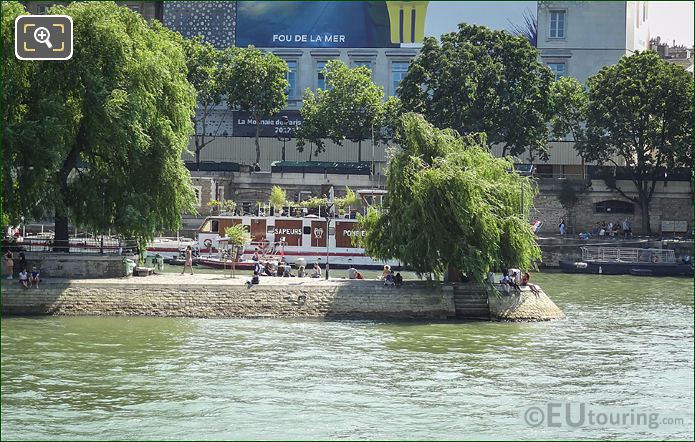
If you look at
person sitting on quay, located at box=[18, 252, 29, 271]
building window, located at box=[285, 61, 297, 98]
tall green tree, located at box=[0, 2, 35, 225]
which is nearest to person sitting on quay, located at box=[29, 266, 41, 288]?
person sitting on quay, located at box=[18, 252, 29, 271]

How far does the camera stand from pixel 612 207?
278 feet

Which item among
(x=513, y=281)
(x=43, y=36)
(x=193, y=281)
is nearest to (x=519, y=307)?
(x=513, y=281)

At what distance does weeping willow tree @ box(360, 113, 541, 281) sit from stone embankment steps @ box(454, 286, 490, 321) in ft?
2.29

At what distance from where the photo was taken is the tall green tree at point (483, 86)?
83688 millimetres

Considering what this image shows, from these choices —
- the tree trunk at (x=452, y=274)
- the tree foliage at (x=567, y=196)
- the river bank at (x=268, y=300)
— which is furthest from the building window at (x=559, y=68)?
the river bank at (x=268, y=300)

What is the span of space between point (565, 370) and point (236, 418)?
447 inches

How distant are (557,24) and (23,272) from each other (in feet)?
205

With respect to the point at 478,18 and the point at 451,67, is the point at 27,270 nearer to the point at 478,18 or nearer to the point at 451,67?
the point at 451,67

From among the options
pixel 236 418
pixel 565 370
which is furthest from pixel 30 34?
pixel 565 370

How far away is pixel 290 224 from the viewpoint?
71.1 meters

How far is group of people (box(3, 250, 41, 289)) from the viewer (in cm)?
4541

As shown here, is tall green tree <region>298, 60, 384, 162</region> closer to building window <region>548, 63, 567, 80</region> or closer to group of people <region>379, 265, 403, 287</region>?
building window <region>548, 63, 567, 80</region>

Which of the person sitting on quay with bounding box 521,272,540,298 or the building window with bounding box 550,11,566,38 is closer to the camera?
the person sitting on quay with bounding box 521,272,540,298

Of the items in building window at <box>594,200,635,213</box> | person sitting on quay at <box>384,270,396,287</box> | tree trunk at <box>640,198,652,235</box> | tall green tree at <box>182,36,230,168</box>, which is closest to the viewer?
person sitting on quay at <box>384,270,396,287</box>
